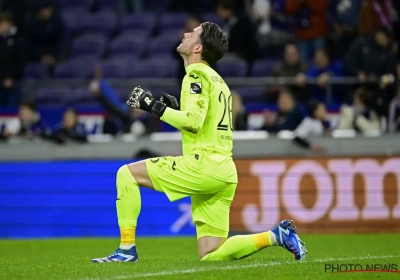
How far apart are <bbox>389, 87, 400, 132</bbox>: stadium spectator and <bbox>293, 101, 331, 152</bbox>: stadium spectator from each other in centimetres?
95

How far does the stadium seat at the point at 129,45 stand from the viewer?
750 inches

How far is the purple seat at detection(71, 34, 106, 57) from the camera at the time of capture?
19125 mm

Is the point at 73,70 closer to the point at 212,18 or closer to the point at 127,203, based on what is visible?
the point at 212,18

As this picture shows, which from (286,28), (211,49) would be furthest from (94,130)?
(211,49)

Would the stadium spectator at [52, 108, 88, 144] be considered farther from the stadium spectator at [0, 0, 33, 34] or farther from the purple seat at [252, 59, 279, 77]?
the stadium spectator at [0, 0, 33, 34]

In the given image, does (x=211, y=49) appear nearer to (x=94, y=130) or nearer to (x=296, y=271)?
(x=296, y=271)

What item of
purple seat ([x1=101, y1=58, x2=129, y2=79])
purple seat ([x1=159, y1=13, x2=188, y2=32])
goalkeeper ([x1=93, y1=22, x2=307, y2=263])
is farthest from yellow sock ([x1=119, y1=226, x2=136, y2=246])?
purple seat ([x1=159, y1=13, x2=188, y2=32])

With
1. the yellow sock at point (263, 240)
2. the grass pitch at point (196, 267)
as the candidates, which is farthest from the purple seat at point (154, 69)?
the yellow sock at point (263, 240)

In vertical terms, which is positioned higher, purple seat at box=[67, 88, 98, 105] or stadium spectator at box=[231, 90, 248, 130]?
purple seat at box=[67, 88, 98, 105]

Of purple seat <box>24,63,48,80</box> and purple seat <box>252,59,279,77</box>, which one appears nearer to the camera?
purple seat <box>252,59,279,77</box>

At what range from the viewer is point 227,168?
26.1 feet

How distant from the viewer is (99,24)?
19.7m

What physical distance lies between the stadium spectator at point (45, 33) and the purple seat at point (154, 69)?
1705 millimetres

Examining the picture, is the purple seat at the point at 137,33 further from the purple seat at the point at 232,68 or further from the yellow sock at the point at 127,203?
the yellow sock at the point at 127,203
